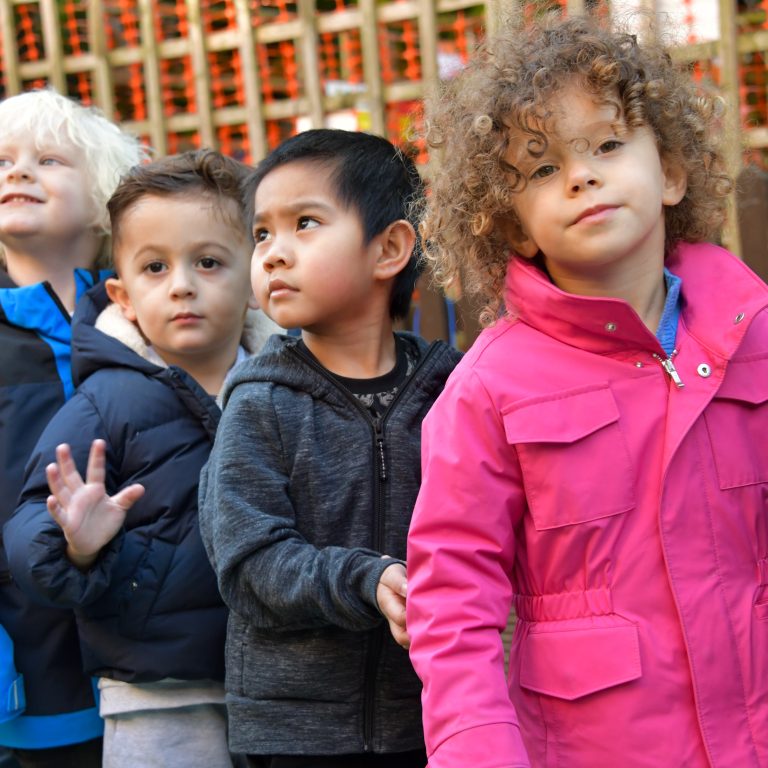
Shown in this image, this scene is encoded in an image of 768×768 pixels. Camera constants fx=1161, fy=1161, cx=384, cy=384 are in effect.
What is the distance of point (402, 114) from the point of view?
17.3 ft

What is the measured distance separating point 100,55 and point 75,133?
285cm

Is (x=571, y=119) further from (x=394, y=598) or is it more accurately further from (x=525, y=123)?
(x=394, y=598)

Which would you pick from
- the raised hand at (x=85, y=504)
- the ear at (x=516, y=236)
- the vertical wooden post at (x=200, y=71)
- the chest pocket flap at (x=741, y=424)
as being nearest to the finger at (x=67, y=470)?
the raised hand at (x=85, y=504)

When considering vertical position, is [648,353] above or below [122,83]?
below

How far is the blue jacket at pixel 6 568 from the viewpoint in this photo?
2473 mm

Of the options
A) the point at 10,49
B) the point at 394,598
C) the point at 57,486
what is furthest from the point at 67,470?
the point at 10,49

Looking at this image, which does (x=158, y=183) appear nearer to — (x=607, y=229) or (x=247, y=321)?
(x=247, y=321)

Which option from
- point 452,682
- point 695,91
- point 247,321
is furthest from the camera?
point 247,321

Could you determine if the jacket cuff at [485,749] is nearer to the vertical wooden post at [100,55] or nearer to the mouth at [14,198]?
the mouth at [14,198]

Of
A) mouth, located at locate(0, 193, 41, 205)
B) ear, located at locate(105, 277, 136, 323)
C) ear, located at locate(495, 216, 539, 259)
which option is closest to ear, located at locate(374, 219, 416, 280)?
ear, located at locate(495, 216, 539, 259)

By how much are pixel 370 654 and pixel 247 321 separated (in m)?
1.01

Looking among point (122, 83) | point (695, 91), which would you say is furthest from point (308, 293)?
point (122, 83)

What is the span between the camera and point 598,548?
1596 millimetres

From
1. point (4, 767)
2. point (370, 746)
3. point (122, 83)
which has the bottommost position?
point (4, 767)
